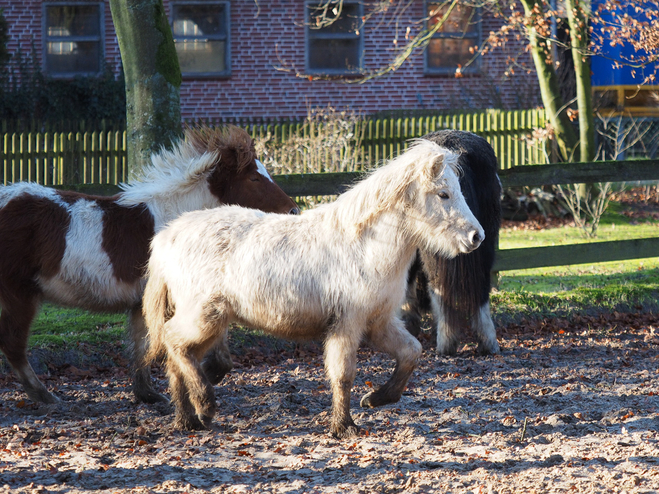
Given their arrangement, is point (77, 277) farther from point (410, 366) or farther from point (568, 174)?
point (568, 174)

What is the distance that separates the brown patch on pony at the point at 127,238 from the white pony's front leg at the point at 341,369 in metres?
1.44

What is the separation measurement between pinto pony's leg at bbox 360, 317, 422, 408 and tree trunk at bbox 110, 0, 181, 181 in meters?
3.16

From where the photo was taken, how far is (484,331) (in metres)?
6.05

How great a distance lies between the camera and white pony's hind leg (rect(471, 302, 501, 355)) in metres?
6.04

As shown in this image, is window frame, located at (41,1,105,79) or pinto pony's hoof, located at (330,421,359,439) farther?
window frame, located at (41,1,105,79)

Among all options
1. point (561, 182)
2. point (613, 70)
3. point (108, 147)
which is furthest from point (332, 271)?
point (613, 70)

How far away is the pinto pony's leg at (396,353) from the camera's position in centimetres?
411

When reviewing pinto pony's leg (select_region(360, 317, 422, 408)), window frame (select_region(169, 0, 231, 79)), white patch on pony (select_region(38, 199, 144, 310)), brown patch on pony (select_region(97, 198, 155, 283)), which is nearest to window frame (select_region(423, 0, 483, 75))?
window frame (select_region(169, 0, 231, 79))

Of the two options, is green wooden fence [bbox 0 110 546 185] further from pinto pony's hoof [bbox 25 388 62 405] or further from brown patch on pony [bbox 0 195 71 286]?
Result: pinto pony's hoof [bbox 25 388 62 405]

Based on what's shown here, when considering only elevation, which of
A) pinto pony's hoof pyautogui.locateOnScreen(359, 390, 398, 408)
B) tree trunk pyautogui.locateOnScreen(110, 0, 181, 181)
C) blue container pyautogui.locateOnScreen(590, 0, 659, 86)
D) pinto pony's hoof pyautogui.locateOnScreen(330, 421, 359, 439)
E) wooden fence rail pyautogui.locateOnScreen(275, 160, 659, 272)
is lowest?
pinto pony's hoof pyautogui.locateOnScreen(330, 421, 359, 439)

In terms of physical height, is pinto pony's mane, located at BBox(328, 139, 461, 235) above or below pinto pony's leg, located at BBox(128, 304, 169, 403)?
above

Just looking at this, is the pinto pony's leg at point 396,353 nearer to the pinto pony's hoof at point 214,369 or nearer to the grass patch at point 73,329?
the pinto pony's hoof at point 214,369

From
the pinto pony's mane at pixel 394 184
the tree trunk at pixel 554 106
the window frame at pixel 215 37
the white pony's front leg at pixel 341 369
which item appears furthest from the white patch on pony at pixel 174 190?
the window frame at pixel 215 37

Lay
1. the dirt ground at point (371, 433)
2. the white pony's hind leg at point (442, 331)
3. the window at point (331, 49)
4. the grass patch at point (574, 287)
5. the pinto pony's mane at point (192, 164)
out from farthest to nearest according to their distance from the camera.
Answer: the window at point (331, 49) < the grass patch at point (574, 287) < the white pony's hind leg at point (442, 331) < the pinto pony's mane at point (192, 164) < the dirt ground at point (371, 433)
